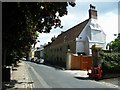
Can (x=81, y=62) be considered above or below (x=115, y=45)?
below

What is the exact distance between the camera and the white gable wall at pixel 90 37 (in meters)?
59.7

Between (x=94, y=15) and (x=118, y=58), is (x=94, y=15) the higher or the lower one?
the higher one

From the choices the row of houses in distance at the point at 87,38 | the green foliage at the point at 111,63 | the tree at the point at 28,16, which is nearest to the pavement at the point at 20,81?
the green foliage at the point at 111,63

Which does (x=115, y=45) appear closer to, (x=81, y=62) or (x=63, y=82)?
(x=81, y=62)

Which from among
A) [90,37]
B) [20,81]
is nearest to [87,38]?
[90,37]

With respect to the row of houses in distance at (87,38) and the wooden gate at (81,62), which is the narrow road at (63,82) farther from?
the row of houses in distance at (87,38)

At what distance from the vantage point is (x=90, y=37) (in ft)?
201

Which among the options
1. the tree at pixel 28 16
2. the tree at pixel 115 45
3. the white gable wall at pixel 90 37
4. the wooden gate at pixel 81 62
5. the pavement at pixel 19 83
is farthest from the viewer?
the tree at pixel 115 45

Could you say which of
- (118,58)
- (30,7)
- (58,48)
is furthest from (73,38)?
(30,7)

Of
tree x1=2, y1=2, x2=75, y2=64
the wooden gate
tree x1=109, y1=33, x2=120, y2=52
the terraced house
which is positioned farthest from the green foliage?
tree x1=109, y1=33, x2=120, y2=52

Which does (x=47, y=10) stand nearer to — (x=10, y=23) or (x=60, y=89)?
(x=10, y=23)

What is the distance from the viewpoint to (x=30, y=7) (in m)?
14.9

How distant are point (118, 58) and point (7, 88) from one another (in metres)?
15.7

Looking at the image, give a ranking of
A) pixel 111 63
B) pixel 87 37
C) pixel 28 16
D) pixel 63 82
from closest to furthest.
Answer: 1. pixel 28 16
2. pixel 63 82
3. pixel 111 63
4. pixel 87 37
